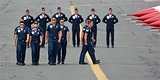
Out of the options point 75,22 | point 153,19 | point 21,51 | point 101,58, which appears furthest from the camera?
point 153,19

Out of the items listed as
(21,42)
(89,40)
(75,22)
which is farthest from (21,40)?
(75,22)

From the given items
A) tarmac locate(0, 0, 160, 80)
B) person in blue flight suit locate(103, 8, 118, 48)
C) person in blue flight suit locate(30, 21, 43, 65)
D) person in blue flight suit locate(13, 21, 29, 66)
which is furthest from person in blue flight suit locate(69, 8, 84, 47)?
person in blue flight suit locate(13, 21, 29, 66)

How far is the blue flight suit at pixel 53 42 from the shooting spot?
32.0 meters

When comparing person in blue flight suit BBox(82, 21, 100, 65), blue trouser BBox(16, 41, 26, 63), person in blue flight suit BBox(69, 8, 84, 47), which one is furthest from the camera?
person in blue flight suit BBox(69, 8, 84, 47)

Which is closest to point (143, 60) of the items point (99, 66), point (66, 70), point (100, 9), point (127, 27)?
point (99, 66)

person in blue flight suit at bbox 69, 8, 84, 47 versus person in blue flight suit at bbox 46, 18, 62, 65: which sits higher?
person in blue flight suit at bbox 69, 8, 84, 47

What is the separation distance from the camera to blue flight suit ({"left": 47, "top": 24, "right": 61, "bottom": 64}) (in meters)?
32.0

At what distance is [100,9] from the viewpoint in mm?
61312

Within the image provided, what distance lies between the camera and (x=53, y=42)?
32156 millimetres

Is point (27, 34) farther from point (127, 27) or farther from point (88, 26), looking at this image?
point (127, 27)

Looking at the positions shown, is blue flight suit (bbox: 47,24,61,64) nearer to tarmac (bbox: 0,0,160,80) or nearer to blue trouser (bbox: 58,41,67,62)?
blue trouser (bbox: 58,41,67,62)

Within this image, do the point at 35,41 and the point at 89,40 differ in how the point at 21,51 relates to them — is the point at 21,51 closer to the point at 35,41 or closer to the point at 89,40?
the point at 35,41

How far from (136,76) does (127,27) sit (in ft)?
73.4

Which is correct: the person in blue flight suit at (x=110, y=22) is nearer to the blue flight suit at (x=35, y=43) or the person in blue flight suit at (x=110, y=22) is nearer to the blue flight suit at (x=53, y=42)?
the blue flight suit at (x=53, y=42)
